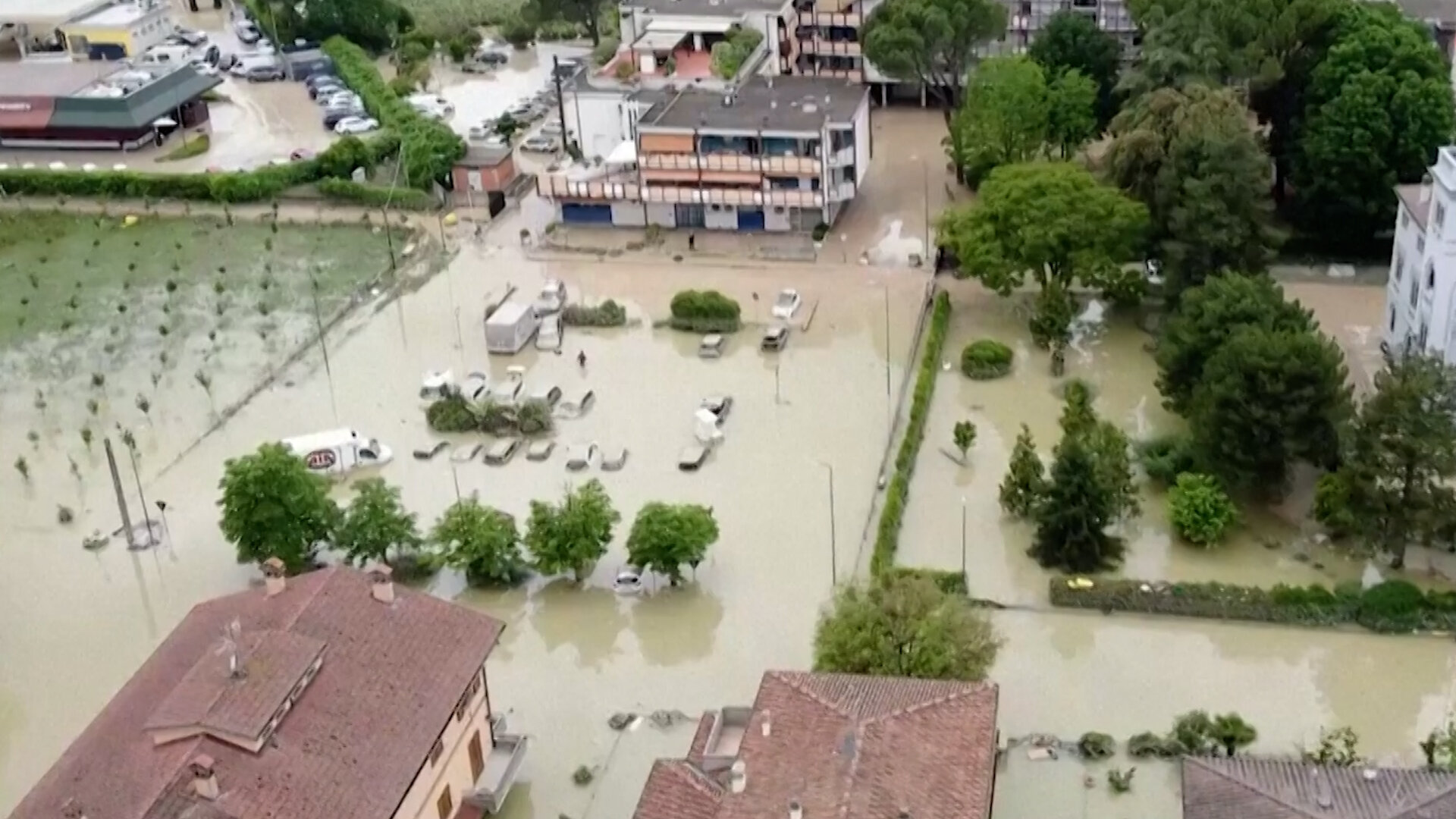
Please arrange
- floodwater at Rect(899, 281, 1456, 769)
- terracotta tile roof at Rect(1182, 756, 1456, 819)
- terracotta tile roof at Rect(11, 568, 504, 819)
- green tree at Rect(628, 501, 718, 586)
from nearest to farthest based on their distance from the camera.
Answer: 1. terracotta tile roof at Rect(1182, 756, 1456, 819)
2. terracotta tile roof at Rect(11, 568, 504, 819)
3. floodwater at Rect(899, 281, 1456, 769)
4. green tree at Rect(628, 501, 718, 586)

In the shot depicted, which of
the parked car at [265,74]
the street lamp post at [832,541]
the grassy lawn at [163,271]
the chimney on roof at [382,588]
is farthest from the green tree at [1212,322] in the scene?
the parked car at [265,74]

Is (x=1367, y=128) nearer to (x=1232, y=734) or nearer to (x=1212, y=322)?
(x=1212, y=322)

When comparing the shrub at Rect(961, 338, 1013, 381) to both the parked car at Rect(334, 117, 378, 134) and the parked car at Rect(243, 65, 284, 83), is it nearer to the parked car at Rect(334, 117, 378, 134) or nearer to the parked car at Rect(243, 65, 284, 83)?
the parked car at Rect(334, 117, 378, 134)

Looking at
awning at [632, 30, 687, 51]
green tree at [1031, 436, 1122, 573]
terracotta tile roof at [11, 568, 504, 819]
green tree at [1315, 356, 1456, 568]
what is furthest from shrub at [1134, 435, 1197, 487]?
awning at [632, 30, 687, 51]

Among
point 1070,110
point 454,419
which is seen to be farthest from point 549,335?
point 1070,110

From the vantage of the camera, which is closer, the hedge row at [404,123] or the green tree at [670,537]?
the green tree at [670,537]

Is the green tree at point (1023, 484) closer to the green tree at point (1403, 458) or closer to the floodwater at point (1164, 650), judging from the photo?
the floodwater at point (1164, 650)
